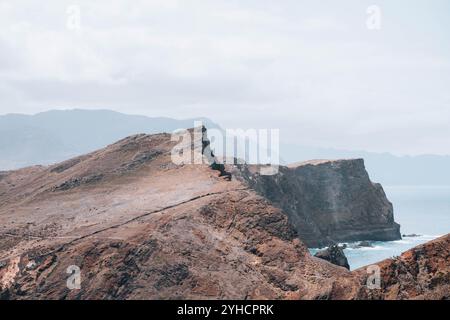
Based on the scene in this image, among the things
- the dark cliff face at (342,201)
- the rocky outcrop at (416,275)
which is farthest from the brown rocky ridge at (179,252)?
the dark cliff face at (342,201)

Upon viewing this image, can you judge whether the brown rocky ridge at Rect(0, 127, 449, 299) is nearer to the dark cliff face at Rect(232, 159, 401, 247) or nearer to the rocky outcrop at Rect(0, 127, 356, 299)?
the rocky outcrop at Rect(0, 127, 356, 299)

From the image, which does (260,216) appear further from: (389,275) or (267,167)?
(267,167)

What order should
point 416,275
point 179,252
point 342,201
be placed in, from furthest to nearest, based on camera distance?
point 342,201 → point 179,252 → point 416,275

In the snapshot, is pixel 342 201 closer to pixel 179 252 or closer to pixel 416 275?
pixel 179 252

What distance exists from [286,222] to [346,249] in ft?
383

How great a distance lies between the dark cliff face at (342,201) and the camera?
168500 millimetres

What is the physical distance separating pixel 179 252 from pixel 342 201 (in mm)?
147273

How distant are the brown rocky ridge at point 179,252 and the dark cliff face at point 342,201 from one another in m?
124

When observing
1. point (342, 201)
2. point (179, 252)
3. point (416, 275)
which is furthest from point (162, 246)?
point (342, 201)

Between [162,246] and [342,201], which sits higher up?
[162,246]

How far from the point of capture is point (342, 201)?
568 feet

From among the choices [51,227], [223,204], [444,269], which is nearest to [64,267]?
[51,227]

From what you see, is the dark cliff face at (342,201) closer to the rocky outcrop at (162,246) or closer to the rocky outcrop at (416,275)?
the rocky outcrop at (162,246)
